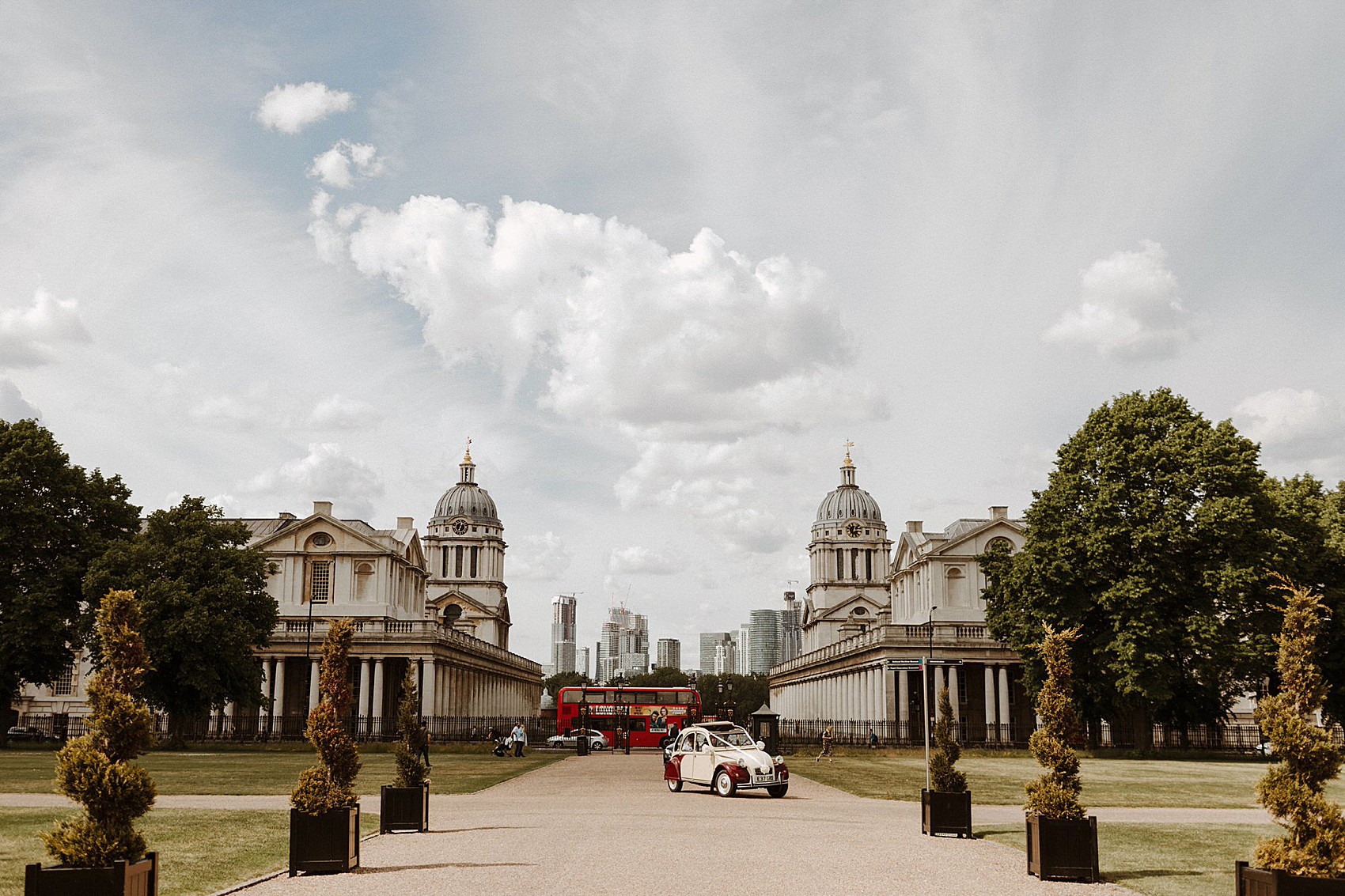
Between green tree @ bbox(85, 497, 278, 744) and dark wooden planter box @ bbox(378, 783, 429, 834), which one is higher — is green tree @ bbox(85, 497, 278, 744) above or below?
above

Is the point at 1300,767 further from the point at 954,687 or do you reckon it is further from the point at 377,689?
the point at 377,689

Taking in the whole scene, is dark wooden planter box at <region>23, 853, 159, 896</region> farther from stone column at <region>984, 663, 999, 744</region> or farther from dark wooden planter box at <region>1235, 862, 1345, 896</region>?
stone column at <region>984, 663, 999, 744</region>

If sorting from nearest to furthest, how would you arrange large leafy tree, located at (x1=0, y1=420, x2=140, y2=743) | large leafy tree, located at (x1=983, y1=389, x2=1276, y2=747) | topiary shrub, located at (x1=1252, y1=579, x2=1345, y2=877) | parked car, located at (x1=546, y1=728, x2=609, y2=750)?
topiary shrub, located at (x1=1252, y1=579, x2=1345, y2=877), large leafy tree, located at (x1=983, y1=389, x2=1276, y2=747), large leafy tree, located at (x1=0, y1=420, x2=140, y2=743), parked car, located at (x1=546, y1=728, x2=609, y2=750)

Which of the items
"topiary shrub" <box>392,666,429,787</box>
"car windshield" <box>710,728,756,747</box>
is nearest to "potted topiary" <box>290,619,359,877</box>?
"topiary shrub" <box>392,666,429,787</box>

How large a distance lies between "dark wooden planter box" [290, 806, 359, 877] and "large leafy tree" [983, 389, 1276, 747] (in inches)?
1491

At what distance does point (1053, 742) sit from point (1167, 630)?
34501 millimetres

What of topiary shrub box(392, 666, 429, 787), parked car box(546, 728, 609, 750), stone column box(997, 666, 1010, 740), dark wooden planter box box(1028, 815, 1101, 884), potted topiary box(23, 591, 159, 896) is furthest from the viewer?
parked car box(546, 728, 609, 750)

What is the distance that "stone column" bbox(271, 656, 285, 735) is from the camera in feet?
234

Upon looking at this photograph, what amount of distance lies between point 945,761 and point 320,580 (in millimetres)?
65906

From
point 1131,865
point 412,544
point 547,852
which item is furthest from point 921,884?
point 412,544

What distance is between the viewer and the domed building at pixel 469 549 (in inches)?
5138

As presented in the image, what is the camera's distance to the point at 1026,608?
5122 centimetres

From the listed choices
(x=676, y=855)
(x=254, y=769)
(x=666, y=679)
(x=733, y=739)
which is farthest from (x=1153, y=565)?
(x=666, y=679)

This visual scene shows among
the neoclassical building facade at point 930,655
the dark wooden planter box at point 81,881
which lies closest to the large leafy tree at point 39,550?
the neoclassical building facade at point 930,655
